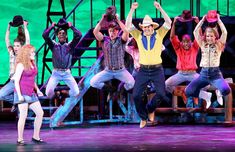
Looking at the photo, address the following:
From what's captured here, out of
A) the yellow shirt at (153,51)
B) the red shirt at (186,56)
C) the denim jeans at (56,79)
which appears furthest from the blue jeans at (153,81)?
the denim jeans at (56,79)

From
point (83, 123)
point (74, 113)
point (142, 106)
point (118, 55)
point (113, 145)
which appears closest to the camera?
point (113, 145)

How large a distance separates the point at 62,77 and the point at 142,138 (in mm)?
2531

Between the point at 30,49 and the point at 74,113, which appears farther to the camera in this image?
the point at 74,113

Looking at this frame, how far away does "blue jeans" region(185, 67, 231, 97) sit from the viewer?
9914 millimetres

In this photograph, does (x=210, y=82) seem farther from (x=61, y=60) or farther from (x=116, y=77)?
(x=61, y=60)

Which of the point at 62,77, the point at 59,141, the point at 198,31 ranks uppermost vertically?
the point at 198,31

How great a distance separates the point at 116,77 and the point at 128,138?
1792mm

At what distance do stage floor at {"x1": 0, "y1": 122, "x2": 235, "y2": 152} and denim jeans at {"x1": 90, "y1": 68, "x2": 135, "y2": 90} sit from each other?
899mm

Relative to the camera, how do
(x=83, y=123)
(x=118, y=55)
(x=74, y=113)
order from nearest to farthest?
(x=118, y=55)
(x=83, y=123)
(x=74, y=113)

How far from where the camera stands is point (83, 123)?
39.4ft

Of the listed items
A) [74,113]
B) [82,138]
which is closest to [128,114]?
[74,113]

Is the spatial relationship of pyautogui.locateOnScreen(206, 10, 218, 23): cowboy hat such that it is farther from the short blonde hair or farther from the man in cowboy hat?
the short blonde hair

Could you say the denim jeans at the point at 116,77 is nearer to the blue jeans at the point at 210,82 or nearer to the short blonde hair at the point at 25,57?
→ the blue jeans at the point at 210,82

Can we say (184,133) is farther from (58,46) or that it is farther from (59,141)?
(58,46)
